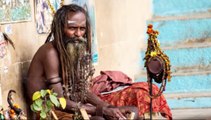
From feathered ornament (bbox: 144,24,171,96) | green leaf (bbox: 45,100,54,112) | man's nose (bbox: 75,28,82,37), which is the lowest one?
green leaf (bbox: 45,100,54,112)

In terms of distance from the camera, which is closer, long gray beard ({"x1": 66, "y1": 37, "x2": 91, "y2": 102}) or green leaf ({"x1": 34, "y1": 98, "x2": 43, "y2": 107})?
green leaf ({"x1": 34, "y1": 98, "x2": 43, "y2": 107})

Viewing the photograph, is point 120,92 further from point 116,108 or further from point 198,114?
point 198,114

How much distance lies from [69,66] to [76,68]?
60 mm

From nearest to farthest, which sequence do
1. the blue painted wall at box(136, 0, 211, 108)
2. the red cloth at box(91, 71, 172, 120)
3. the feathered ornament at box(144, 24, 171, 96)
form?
the feathered ornament at box(144, 24, 171, 96)
the red cloth at box(91, 71, 172, 120)
the blue painted wall at box(136, 0, 211, 108)

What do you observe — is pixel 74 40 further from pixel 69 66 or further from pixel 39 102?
pixel 39 102

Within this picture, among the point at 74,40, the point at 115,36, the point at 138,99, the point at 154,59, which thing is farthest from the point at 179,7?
the point at 74,40

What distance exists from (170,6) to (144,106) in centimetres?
419

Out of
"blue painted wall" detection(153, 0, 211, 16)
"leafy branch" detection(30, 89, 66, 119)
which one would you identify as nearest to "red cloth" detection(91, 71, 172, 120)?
"leafy branch" detection(30, 89, 66, 119)

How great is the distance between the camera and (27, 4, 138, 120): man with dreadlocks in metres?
5.16

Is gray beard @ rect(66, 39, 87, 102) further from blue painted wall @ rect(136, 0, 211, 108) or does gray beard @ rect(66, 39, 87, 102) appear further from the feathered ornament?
blue painted wall @ rect(136, 0, 211, 108)

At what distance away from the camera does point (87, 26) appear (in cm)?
538

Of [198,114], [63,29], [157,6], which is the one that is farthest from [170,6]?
[63,29]

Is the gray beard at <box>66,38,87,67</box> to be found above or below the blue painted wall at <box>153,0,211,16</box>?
below

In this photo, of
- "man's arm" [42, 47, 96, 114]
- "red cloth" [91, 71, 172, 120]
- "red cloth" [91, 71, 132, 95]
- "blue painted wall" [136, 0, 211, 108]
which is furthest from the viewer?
"blue painted wall" [136, 0, 211, 108]
